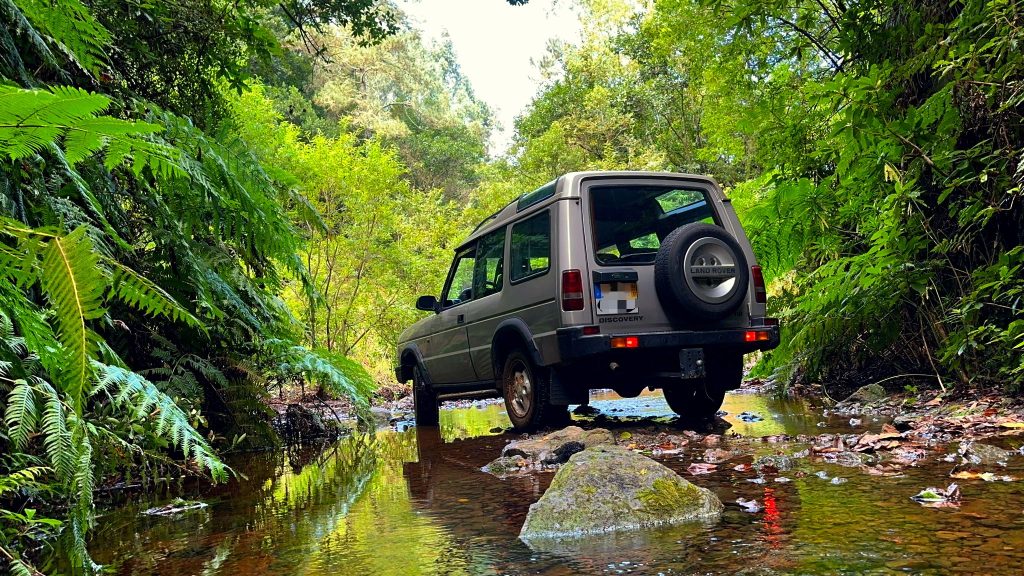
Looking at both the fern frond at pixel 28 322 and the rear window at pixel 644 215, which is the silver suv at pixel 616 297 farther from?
the fern frond at pixel 28 322

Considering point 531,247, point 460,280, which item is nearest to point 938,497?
point 531,247

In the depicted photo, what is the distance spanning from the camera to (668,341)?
20.5ft

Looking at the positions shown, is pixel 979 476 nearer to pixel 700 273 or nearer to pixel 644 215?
pixel 700 273

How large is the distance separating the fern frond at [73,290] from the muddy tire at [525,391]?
5460mm

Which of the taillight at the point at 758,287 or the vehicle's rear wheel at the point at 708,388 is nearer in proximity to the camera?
the taillight at the point at 758,287

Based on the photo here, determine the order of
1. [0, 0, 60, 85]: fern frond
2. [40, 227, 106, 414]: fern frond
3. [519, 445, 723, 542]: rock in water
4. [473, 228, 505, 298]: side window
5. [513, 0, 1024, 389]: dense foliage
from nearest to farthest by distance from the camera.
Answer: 1. [40, 227, 106, 414]: fern frond
2. [519, 445, 723, 542]: rock in water
3. [0, 0, 60, 85]: fern frond
4. [513, 0, 1024, 389]: dense foliage
5. [473, 228, 505, 298]: side window

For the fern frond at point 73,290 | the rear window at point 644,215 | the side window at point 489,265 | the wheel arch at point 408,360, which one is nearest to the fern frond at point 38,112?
the fern frond at point 73,290

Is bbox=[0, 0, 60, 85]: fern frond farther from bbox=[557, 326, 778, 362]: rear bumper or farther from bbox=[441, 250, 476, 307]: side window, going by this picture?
bbox=[441, 250, 476, 307]: side window

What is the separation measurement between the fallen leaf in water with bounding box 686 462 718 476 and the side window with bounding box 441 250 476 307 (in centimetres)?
406

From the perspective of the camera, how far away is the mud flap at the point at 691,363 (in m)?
6.27

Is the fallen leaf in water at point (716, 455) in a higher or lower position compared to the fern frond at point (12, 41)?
lower

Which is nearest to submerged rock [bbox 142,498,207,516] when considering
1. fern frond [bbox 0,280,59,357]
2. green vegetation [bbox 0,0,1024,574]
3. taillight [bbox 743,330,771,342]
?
green vegetation [bbox 0,0,1024,574]

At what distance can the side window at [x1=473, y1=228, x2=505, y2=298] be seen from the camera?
751cm

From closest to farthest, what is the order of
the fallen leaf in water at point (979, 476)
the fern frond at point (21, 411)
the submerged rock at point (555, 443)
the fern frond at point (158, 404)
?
1. the fern frond at point (21, 411)
2. the fern frond at point (158, 404)
3. the fallen leaf in water at point (979, 476)
4. the submerged rock at point (555, 443)
